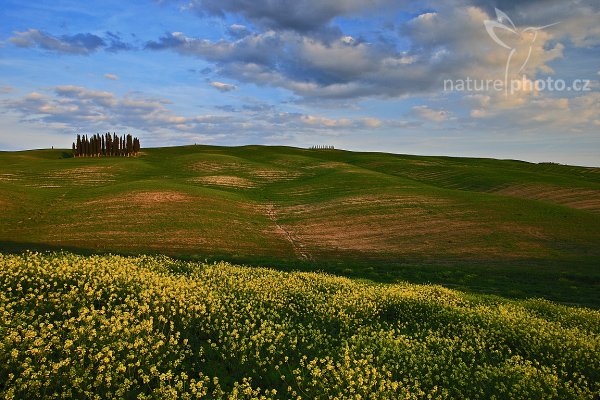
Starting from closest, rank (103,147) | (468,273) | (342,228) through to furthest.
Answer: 1. (468,273)
2. (342,228)
3. (103,147)

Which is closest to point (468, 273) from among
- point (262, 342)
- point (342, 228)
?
point (342, 228)

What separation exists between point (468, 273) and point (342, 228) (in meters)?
16.6

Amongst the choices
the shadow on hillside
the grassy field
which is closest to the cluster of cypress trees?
the grassy field

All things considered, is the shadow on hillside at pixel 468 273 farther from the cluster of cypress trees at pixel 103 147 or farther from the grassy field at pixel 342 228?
the cluster of cypress trees at pixel 103 147

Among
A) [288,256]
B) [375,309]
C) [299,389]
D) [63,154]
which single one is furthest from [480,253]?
[63,154]

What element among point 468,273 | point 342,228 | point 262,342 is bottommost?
point 468,273

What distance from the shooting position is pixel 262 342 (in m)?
10.6

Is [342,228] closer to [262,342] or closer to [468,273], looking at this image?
[468,273]

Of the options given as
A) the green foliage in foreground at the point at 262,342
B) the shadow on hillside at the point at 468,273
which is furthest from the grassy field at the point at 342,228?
the green foliage in foreground at the point at 262,342

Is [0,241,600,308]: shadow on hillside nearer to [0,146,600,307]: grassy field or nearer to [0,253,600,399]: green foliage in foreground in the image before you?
[0,146,600,307]: grassy field

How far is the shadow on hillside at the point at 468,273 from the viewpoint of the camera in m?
25.8

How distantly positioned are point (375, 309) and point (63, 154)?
Answer: 144 metres

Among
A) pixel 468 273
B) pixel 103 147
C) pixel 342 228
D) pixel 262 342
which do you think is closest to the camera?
pixel 262 342

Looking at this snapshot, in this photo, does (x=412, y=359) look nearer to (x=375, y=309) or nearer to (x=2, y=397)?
(x=375, y=309)
